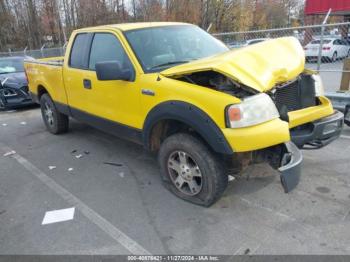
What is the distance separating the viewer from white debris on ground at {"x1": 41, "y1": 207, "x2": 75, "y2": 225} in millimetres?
3266

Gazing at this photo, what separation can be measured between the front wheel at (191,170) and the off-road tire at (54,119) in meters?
3.16

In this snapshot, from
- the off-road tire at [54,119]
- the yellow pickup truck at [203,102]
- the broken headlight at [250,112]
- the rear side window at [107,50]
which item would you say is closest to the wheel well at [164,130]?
the yellow pickup truck at [203,102]

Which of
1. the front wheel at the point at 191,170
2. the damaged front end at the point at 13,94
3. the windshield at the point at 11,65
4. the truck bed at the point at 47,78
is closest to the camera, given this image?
the front wheel at the point at 191,170

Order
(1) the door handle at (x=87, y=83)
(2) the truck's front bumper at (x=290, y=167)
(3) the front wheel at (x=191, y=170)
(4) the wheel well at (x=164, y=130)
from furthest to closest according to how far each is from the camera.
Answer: (1) the door handle at (x=87, y=83)
(4) the wheel well at (x=164, y=130)
(3) the front wheel at (x=191, y=170)
(2) the truck's front bumper at (x=290, y=167)

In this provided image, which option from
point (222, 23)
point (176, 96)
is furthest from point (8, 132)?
point (222, 23)

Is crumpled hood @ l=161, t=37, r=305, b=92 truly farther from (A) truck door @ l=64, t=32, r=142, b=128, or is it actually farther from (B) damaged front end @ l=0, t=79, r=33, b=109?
(B) damaged front end @ l=0, t=79, r=33, b=109

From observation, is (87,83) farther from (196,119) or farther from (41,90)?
(41,90)

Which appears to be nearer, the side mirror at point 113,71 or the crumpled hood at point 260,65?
the crumpled hood at point 260,65

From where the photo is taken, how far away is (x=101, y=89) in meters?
4.19

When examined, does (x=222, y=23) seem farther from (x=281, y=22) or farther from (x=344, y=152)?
(x=344, y=152)

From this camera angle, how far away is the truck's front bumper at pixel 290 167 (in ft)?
8.86

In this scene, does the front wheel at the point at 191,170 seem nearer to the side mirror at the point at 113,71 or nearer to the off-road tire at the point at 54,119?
the side mirror at the point at 113,71

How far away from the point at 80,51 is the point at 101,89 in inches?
38.6

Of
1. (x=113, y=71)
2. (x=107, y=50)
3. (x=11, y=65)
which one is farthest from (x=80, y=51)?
(x=11, y=65)
